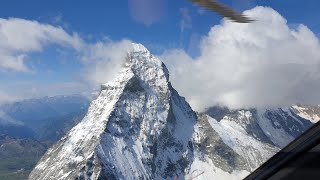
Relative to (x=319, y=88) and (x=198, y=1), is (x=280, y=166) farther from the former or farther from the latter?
(x=319, y=88)

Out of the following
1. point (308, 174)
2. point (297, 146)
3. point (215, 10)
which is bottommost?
point (308, 174)

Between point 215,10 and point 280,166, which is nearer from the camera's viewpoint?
point 215,10

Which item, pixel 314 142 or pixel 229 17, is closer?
pixel 229 17

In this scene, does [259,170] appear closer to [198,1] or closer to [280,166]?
[280,166]

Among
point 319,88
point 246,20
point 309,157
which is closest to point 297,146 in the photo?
point 309,157

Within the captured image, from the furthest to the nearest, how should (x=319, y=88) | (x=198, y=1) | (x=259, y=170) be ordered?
(x=319, y=88) → (x=259, y=170) → (x=198, y=1)

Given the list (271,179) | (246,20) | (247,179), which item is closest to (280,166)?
(271,179)

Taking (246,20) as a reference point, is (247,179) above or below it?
below

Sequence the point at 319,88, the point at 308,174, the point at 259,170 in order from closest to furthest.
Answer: the point at 308,174, the point at 259,170, the point at 319,88

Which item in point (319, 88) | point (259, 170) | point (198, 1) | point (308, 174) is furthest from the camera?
point (319, 88)
